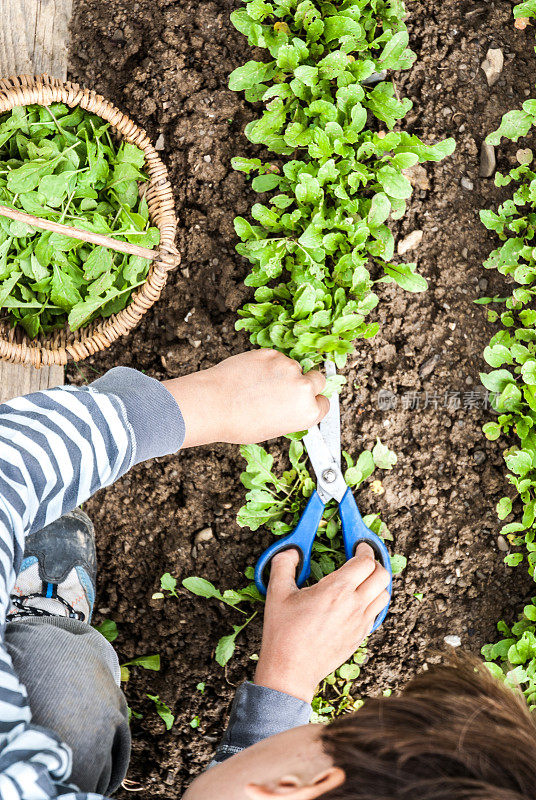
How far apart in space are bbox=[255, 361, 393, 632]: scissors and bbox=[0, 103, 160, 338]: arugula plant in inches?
19.4

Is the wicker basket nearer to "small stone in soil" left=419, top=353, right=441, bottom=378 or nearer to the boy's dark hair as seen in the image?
"small stone in soil" left=419, top=353, right=441, bottom=378

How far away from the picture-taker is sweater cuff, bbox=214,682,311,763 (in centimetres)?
112

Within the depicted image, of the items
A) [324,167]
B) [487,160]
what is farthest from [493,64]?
[324,167]

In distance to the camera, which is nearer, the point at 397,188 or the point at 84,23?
the point at 397,188

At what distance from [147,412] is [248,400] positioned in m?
0.23

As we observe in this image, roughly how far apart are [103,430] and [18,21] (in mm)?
1060

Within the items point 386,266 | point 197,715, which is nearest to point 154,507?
point 197,715

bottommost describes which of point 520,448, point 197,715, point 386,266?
point 197,715

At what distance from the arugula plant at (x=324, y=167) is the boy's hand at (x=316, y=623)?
1.38ft

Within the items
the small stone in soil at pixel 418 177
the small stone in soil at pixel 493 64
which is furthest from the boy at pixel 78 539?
the small stone in soil at pixel 493 64

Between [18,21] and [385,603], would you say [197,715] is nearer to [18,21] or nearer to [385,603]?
[385,603]

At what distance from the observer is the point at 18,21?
145 cm

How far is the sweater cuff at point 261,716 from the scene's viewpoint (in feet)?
3.68

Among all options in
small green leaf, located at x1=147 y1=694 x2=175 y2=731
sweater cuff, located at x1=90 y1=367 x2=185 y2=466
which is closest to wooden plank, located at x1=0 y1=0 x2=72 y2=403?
sweater cuff, located at x1=90 y1=367 x2=185 y2=466
